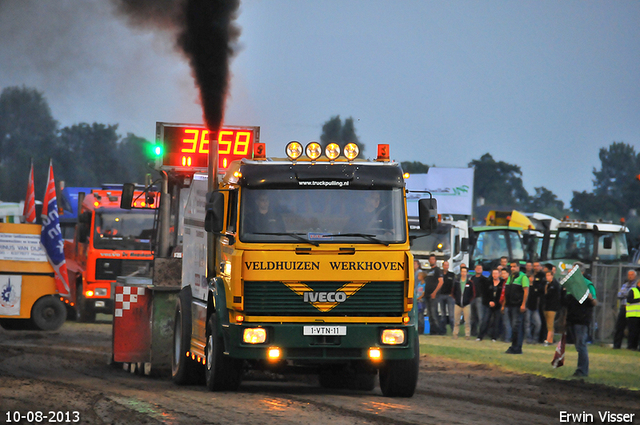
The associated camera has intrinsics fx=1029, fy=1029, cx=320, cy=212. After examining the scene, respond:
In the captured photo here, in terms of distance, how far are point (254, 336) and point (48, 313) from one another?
14402 millimetres

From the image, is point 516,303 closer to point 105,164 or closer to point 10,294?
point 10,294

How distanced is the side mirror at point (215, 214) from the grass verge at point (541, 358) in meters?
6.98

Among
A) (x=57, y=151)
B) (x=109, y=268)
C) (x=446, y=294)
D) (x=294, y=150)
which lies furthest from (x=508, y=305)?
(x=57, y=151)

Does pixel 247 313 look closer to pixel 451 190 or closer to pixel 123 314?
pixel 123 314

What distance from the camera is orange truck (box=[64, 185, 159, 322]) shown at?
27969 mm

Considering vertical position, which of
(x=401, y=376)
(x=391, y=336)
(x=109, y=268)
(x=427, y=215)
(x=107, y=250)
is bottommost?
(x=401, y=376)

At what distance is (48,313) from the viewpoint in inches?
992

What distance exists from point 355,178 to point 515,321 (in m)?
10.2

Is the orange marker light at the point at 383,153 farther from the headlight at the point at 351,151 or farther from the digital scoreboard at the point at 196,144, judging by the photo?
the digital scoreboard at the point at 196,144

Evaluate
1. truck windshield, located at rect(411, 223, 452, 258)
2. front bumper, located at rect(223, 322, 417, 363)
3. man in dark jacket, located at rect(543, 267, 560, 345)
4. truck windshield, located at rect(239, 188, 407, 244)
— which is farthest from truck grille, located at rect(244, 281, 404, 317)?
truck windshield, located at rect(411, 223, 452, 258)

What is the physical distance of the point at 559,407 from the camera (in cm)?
1272

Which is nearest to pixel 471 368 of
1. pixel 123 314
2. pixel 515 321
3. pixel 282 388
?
pixel 515 321

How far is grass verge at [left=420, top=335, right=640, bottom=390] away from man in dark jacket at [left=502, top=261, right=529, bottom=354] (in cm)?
32

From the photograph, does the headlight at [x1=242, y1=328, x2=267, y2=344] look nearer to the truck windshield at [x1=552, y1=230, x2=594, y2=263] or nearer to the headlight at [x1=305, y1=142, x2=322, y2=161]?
the headlight at [x1=305, y1=142, x2=322, y2=161]
